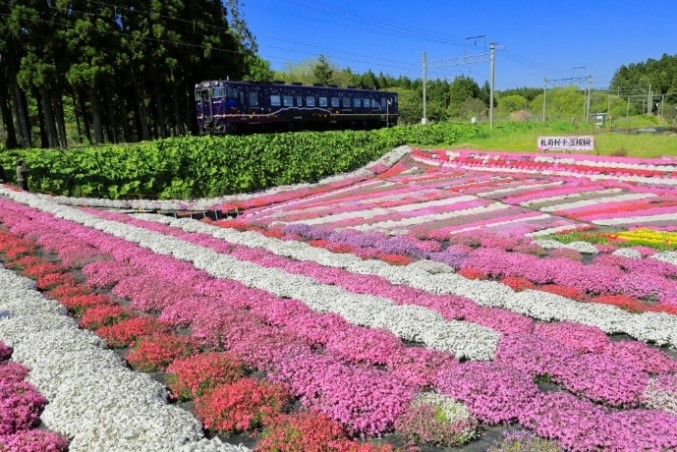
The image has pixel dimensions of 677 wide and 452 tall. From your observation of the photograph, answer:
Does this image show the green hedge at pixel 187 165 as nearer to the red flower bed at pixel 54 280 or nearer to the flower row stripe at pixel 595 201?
the red flower bed at pixel 54 280

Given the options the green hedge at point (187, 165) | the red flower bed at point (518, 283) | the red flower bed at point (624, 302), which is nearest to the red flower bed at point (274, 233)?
the red flower bed at point (518, 283)

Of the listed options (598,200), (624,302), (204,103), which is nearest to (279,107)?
Answer: (204,103)

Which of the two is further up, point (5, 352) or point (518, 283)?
point (5, 352)

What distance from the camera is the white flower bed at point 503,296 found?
7516 millimetres

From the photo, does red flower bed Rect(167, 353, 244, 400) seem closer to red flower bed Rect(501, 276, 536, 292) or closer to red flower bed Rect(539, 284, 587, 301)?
red flower bed Rect(501, 276, 536, 292)

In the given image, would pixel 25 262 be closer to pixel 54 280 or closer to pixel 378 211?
pixel 54 280

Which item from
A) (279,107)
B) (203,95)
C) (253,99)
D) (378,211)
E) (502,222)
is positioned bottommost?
(502,222)

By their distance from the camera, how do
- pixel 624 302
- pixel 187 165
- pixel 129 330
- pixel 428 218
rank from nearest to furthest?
pixel 129 330
pixel 624 302
pixel 428 218
pixel 187 165

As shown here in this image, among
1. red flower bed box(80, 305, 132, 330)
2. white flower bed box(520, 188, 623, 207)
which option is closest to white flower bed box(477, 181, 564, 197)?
white flower bed box(520, 188, 623, 207)

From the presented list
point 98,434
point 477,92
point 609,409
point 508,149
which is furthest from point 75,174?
point 477,92

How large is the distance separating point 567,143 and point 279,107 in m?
21.3

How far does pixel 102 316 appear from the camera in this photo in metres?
8.10

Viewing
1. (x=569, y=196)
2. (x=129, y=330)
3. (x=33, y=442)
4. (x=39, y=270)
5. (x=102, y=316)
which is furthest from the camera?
(x=569, y=196)

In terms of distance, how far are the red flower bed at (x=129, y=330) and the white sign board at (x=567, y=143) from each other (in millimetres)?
27521
